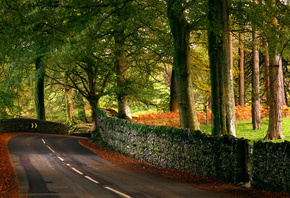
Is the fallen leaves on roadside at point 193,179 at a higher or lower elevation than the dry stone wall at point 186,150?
lower

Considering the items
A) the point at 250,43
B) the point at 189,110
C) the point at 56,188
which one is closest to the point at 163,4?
the point at 250,43

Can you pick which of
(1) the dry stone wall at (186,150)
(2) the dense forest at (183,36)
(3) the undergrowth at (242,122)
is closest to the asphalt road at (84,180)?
(1) the dry stone wall at (186,150)

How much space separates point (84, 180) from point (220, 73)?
268 inches

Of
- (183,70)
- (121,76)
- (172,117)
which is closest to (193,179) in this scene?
(183,70)

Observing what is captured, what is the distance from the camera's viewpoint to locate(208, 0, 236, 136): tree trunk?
36.9ft

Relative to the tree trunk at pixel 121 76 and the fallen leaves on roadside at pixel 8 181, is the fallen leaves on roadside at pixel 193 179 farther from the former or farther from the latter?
the tree trunk at pixel 121 76

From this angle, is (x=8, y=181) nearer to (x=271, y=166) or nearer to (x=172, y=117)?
Result: (x=271, y=166)

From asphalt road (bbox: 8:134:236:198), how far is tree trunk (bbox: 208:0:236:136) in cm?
312

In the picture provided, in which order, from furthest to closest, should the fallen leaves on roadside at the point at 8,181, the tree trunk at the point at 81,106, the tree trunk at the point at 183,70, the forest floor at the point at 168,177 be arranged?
the tree trunk at the point at 81,106, the tree trunk at the point at 183,70, the fallen leaves on roadside at the point at 8,181, the forest floor at the point at 168,177

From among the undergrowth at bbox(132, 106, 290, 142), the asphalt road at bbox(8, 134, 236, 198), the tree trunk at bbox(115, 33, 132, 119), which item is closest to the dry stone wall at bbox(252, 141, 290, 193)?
the asphalt road at bbox(8, 134, 236, 198)

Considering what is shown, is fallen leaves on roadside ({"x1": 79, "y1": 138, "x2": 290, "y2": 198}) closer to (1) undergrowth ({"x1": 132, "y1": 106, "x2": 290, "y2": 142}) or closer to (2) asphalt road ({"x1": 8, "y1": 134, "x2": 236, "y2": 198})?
(2) asphalt road ({"x1": 8, "y1": 134, "x2": 236, "y2": 198})

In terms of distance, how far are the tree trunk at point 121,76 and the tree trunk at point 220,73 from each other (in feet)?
41.2

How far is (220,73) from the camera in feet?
37.3

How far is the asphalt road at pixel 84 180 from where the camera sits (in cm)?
864
